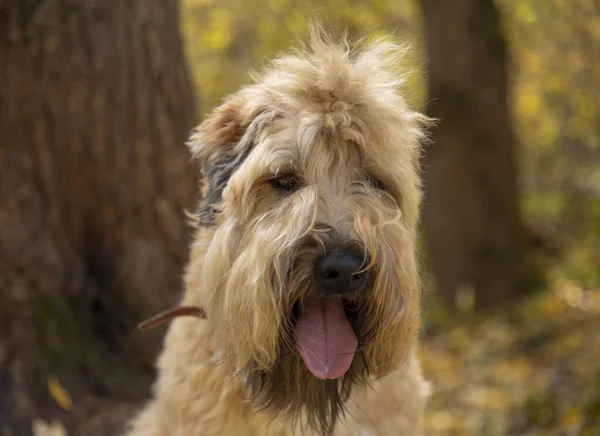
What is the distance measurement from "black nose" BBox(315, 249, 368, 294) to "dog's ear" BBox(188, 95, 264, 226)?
594 millimetres

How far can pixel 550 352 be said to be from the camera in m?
6.50

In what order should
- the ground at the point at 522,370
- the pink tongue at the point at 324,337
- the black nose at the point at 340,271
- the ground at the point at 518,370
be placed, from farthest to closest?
the ground at the point at 522,370
the ground at the point at 518,370
the pink tongue at the point at 324,337
the black nose at the point at 340,271

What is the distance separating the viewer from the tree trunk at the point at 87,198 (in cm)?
445

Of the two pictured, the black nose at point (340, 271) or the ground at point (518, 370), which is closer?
the black nose at point (340, 271)

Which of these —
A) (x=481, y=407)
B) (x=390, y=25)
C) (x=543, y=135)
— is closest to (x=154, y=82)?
(x=481, y=407)

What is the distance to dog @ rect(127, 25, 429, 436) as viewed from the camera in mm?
2805

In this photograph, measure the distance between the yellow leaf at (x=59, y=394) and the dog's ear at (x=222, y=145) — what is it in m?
1.73

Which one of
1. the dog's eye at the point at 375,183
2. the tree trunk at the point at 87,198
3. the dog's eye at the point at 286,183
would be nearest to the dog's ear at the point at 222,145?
the dog's eye at the point at 286,183

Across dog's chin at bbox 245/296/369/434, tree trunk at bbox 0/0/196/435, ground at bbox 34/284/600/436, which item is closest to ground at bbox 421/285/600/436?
ground at bbox 34/284/600/436

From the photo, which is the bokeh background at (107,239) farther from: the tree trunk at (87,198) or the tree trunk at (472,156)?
the tree trunk at (472,156)

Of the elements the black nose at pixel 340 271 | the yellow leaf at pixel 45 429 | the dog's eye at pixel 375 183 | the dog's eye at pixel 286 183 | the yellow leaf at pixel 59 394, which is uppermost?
the dog's eye at pixel 286 183

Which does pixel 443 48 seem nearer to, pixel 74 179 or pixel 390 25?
pixel 390 25

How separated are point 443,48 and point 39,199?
5.03 metres

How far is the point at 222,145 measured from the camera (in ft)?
10.5
